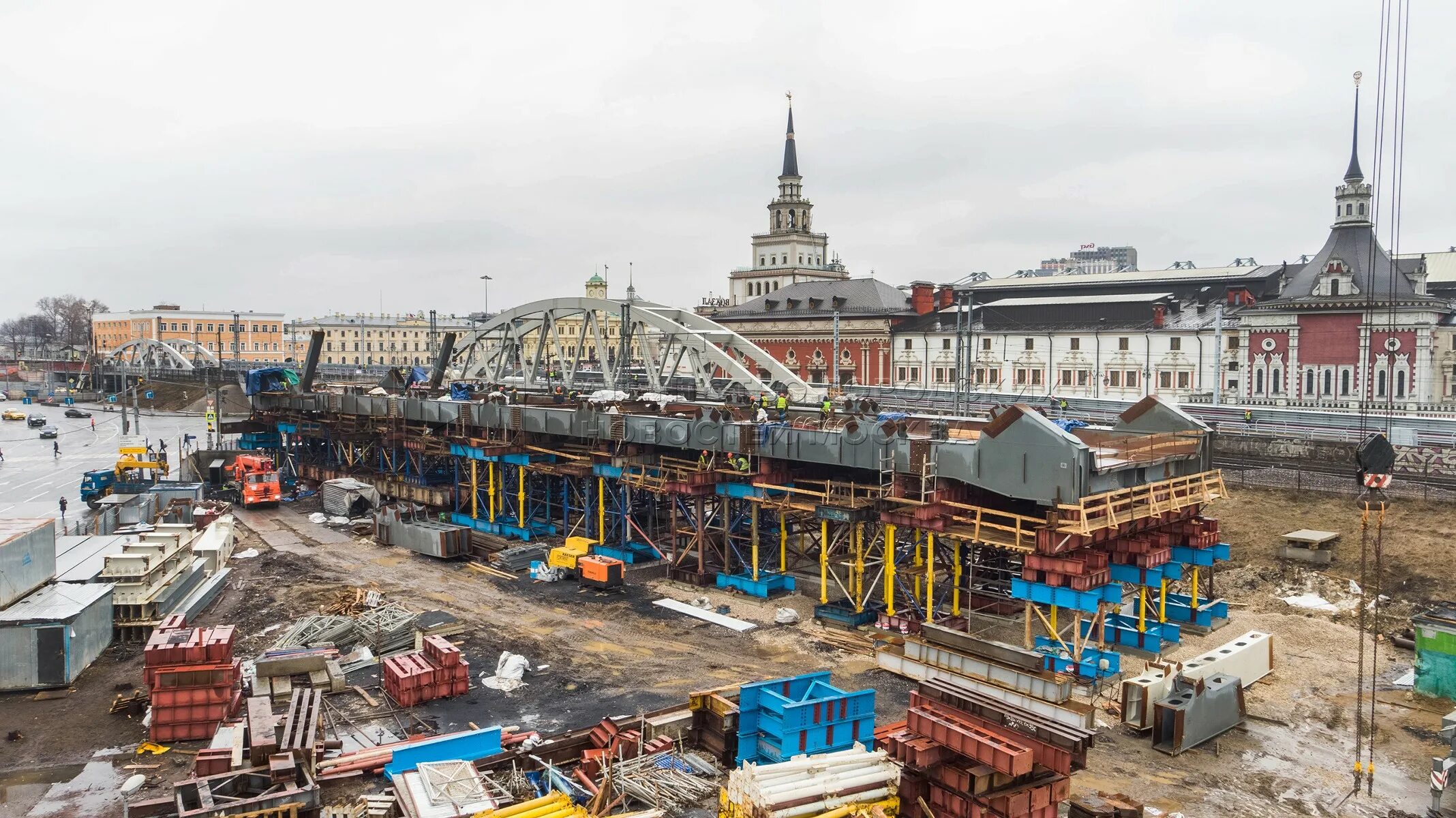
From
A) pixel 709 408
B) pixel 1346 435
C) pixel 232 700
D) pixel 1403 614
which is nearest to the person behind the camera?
pixel 232 700


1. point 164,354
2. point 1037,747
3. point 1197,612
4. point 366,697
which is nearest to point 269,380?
point 366,697

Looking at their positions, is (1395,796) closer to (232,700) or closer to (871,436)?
(871,436)

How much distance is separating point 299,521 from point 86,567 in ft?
58.8

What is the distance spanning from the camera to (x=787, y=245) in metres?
124

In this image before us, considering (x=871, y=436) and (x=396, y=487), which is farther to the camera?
(x=396, y=487)

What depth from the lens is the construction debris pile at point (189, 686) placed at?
64.3ft

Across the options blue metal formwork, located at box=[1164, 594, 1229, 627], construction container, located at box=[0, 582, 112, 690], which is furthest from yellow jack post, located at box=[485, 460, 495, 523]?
blue metal formwork, located at box=[1164, 594, 1229, 627]

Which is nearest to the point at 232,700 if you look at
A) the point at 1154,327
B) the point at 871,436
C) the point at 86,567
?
the point at 86,567

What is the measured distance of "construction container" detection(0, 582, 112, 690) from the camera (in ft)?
73.4

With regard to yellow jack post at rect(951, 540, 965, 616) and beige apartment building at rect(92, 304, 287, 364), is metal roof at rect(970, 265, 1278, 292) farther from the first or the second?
beige apartment building at rect(92, 304, 287, 364)

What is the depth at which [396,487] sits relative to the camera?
48250 mm

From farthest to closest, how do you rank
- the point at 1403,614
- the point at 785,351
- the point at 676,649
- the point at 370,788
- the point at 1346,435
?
the point at 785,351, the point at 1346,435, the point at 1403,614, the point at 676,649, the point at 370,788

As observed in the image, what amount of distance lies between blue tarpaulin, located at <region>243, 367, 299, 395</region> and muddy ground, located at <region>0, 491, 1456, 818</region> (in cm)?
2647

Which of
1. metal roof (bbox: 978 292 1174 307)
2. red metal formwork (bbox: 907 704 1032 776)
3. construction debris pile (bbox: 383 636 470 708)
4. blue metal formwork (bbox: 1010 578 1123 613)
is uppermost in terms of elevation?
metal roof (bbox: 978 292 1174 307)
